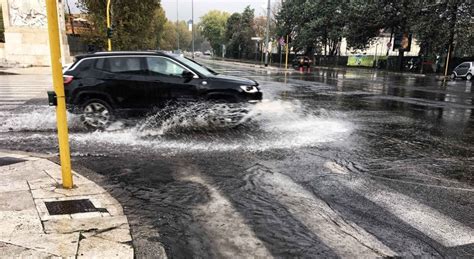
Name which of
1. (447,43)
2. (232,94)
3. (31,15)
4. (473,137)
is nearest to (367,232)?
(232,94)

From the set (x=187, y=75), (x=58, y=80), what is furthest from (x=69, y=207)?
(x=187, y=75)

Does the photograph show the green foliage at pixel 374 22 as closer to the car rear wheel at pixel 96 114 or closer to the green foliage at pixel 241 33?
the green foliage at pixel 241 33

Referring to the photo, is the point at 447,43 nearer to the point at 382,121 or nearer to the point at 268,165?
the point at 382,121

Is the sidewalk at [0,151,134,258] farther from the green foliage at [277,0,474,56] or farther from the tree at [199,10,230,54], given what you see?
the tree at [199,10,230,54]

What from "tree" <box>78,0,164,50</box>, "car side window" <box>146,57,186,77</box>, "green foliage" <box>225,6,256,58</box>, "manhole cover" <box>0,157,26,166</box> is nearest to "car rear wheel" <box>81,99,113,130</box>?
"car side window" <box>146,57,186,77</box>

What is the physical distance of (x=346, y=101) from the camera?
1531cm

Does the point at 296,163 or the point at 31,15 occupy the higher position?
the point at 31,15

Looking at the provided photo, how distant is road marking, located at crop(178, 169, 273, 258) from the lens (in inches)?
149

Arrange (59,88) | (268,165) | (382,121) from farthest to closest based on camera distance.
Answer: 1. (382,121)
2. (268,165)
3. (59,88)

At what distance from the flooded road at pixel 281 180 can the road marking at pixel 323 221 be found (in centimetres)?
1

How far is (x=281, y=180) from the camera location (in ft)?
19.2

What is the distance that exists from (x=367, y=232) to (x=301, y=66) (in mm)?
44969

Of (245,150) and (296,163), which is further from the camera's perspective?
(245,150)

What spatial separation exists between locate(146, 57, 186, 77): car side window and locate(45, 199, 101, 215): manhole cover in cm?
496
